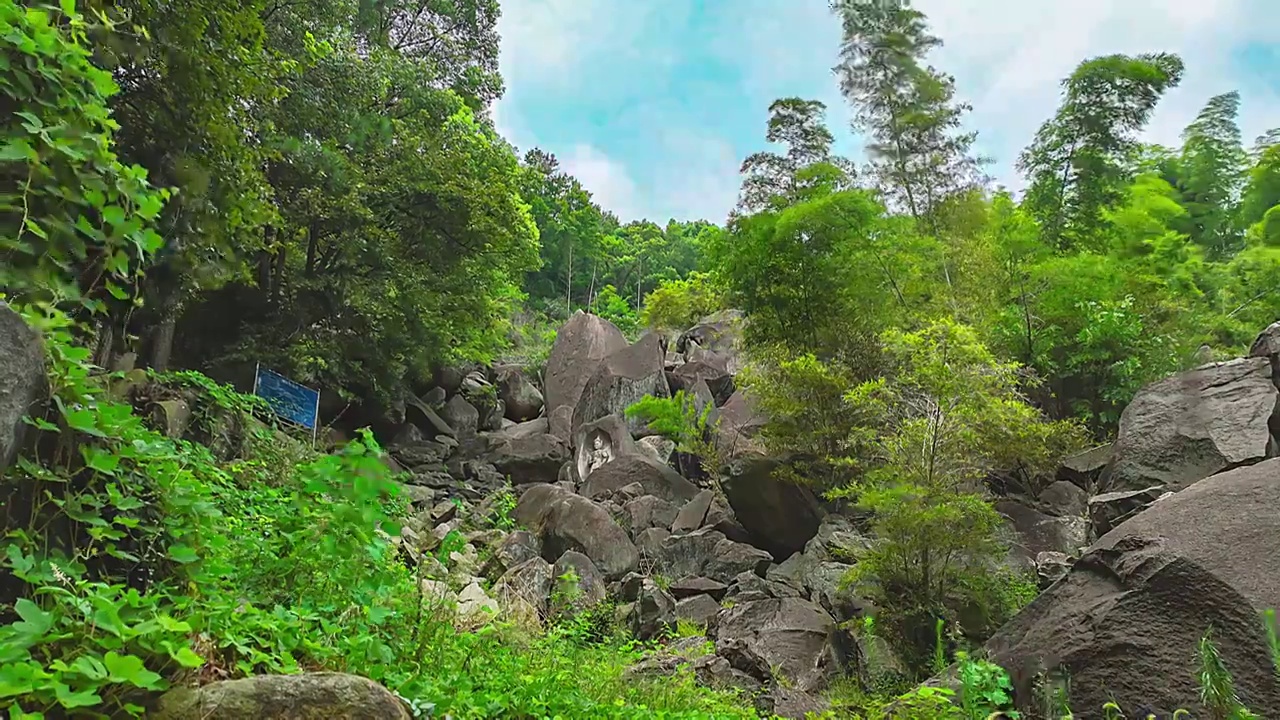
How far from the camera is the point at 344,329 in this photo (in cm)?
1189

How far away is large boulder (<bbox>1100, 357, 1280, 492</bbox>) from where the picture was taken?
271 inches

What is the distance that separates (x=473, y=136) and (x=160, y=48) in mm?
8901

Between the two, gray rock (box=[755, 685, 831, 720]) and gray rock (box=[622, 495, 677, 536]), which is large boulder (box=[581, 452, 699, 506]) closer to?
gray rock (box=[622, 495, 677, 536])

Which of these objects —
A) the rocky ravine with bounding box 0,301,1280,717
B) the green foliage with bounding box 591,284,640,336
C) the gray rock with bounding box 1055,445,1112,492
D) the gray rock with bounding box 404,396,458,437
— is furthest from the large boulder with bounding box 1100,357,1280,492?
the green foliage with bounding box 591,284,640,336

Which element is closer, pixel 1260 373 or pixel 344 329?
pixel 1260 373

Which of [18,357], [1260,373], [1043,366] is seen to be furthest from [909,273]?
[18,357]

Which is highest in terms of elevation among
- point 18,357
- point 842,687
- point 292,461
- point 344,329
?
point 344,329

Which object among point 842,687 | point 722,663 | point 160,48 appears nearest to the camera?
point 160,48

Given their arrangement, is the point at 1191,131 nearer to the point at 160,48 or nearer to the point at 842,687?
the point at 842,687

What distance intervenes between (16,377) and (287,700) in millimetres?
962

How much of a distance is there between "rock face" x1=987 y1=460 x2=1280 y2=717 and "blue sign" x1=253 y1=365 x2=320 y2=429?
6906 mm

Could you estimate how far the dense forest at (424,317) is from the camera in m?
1.90

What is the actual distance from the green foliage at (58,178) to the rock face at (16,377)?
0.19 metres

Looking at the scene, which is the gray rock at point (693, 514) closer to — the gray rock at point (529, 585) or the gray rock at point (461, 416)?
the gray rock at point (529, 585)
